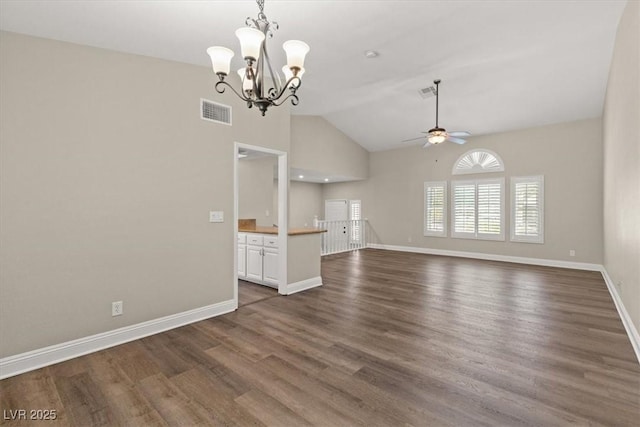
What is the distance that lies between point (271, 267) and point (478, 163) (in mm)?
6198

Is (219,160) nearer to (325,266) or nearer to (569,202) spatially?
(325,266)

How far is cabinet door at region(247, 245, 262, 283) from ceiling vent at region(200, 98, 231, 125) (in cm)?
217

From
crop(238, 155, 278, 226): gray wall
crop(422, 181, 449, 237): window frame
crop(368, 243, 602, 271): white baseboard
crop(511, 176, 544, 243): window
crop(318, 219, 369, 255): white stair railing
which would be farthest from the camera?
crop(318, 219, 369, 255): white stair railing

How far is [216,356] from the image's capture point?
2.63m

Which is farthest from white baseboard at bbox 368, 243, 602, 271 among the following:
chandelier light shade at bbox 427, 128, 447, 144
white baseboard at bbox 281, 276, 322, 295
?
white baseboard at bbox 281, 276, 322, 295

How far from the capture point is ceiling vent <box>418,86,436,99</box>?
5551 millimetres

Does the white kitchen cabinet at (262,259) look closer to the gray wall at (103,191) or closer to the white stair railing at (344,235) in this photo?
the gray wall at (103,191)

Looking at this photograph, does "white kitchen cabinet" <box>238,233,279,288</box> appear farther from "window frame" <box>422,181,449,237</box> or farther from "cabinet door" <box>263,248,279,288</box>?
"window frame" <box>422,181,449,237</box>

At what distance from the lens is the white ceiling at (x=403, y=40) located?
2447 millimetres

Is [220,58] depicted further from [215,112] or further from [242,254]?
[242,254]

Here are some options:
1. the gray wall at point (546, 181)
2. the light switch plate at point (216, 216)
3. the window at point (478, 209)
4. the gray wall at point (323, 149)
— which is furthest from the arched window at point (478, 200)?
the light switch plate at point (216, 216)

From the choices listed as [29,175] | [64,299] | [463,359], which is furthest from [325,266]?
[29,175]

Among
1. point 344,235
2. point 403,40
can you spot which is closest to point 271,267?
point 403,40

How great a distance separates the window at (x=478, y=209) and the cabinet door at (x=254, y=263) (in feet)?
18.7
